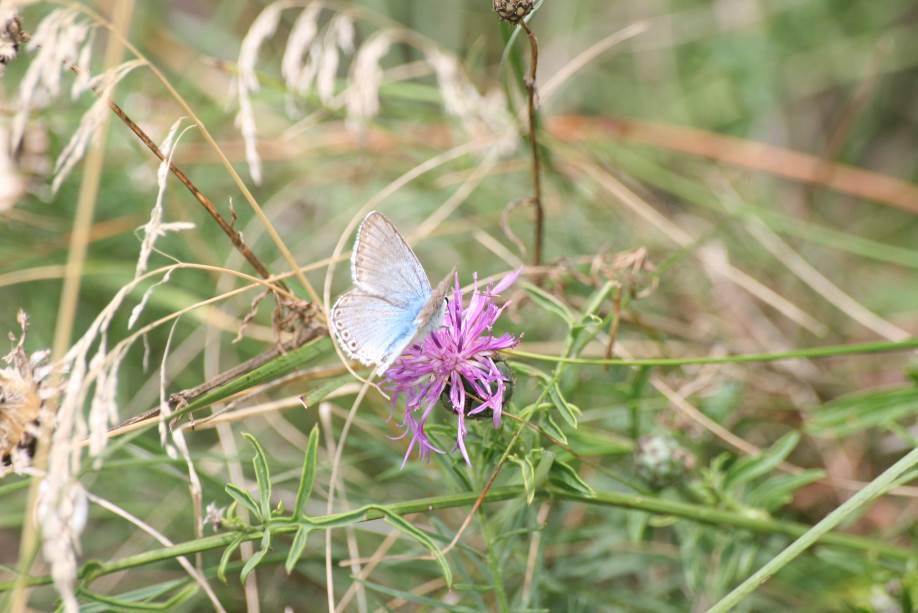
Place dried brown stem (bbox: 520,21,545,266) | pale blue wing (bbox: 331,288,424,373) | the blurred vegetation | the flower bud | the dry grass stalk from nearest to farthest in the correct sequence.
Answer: pale blue wing (bbox: 331,288,424,373)
dried brown stem (bbox: 520,21,545,266)
the flower bud
the blurred vegetation
the dry grass stalk

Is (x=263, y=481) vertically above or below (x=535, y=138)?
below

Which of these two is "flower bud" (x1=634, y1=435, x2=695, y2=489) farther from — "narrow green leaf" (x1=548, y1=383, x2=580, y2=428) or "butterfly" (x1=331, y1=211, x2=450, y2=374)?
"butterfly" (x1=331, y1=211, x2=450, y2=374)

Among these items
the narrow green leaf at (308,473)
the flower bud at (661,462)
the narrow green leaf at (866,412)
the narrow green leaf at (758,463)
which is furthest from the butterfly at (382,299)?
the narrow green leaf at (866,412)

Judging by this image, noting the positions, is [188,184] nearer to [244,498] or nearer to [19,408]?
[19,408]

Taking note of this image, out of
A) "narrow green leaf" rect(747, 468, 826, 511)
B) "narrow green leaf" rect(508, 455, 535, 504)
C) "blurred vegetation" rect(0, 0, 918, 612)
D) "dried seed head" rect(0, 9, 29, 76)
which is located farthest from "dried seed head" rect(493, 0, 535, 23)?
"narrow green leaf" rect(747, 468, 826, 511)

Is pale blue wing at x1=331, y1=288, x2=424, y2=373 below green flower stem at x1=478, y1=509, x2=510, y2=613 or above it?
above

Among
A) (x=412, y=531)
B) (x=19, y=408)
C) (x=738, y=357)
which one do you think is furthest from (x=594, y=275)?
(x=19, y=408)

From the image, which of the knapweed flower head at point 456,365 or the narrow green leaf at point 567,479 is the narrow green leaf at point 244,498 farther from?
the narrow green leaf at point 567,479
